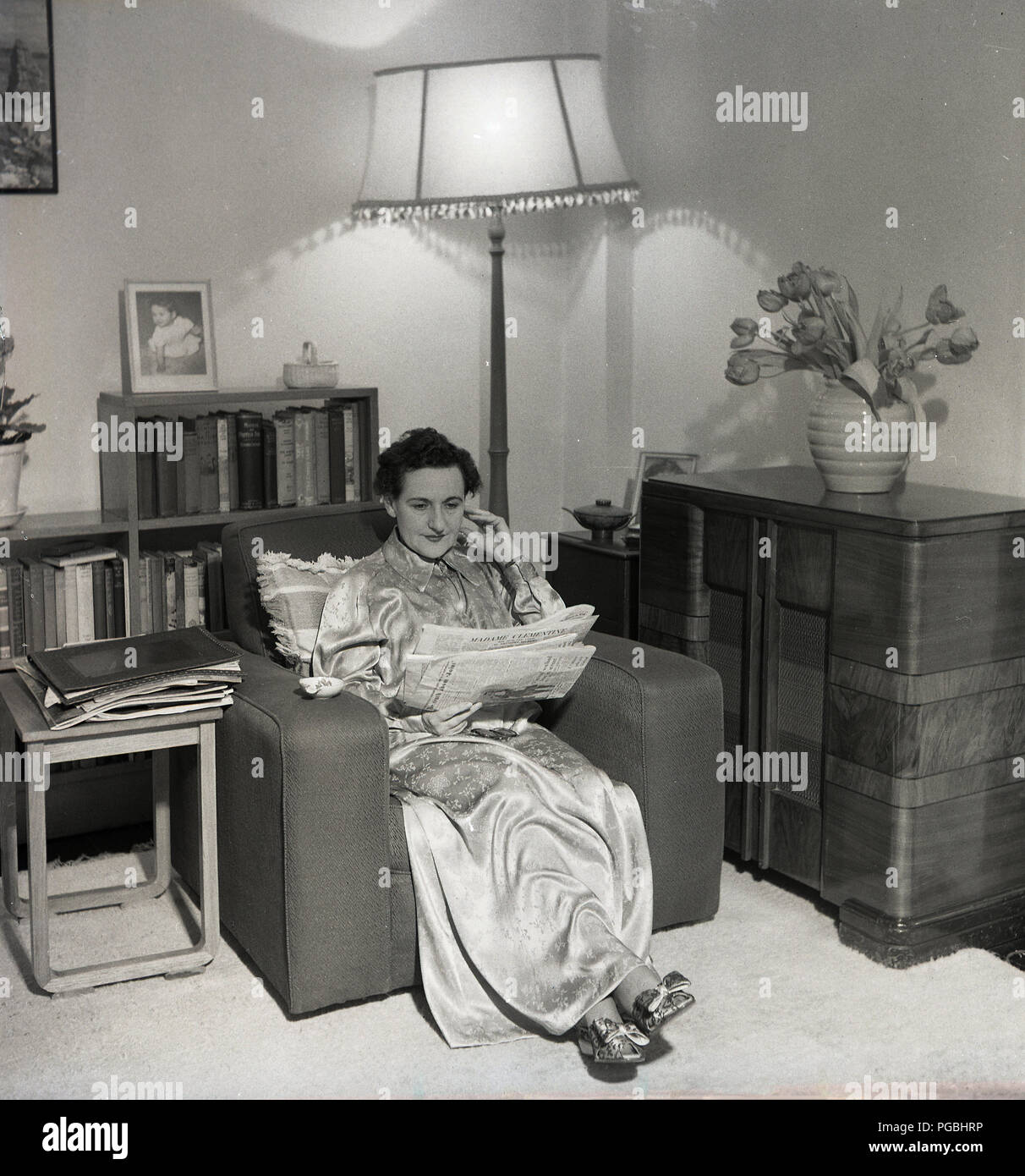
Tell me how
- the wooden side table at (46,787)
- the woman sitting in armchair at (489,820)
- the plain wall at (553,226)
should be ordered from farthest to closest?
the plain wall at (553,226) < the wooden side table at (46,787) < the woman sitting in armchair at (489,820)

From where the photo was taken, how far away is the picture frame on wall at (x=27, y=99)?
3322 mm

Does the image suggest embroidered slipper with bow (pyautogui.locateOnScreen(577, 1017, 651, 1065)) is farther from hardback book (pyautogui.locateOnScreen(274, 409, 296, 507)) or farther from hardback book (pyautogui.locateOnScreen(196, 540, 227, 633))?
hardback book (pyautogui.locateOnScreen(274, 409, 296, 507))

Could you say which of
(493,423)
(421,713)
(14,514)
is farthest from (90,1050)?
(493,423)

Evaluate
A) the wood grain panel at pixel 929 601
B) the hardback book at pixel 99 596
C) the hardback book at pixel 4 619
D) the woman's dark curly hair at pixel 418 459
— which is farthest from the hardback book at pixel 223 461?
the wood grain panel at pixel 929 601

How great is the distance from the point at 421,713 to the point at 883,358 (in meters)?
1.22

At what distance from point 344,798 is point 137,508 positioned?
1280mm

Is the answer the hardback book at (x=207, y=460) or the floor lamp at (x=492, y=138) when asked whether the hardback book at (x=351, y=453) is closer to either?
the hardback book at (x=207, y=460)

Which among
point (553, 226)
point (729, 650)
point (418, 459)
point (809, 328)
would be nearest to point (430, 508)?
point (418, 459)

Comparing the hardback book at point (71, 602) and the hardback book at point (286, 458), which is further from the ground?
the hardback book at point (286, 458)

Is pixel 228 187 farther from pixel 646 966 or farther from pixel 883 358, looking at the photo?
pixel 646 966

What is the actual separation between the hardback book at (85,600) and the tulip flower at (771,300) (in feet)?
5.60

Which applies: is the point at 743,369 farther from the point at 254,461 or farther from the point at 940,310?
the point at 254,461

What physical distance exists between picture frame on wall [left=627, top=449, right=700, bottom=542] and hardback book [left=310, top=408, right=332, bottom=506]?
0.82 metres

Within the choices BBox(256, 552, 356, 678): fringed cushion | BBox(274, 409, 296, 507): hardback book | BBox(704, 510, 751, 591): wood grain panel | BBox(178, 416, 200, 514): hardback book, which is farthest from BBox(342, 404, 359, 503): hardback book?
BBox(704, 510, 751, 591): wood grain panel
